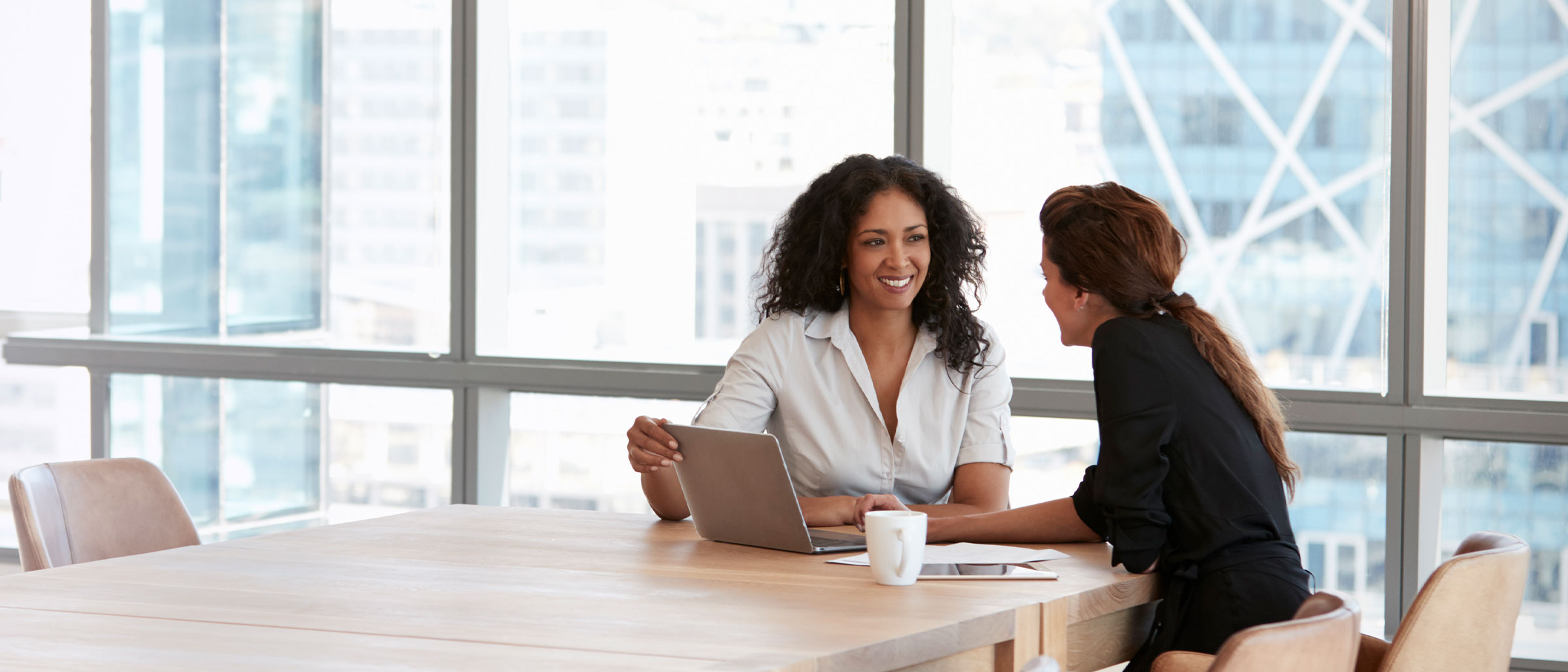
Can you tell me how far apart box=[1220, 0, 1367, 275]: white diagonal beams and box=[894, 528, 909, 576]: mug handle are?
208 centimetres

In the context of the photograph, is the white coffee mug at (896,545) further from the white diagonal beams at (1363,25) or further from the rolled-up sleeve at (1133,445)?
the white diagonal beams at (1363,25)

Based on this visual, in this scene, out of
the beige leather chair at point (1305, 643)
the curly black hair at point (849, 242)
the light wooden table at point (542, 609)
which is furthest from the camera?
the curly black hair at point (849, 242)

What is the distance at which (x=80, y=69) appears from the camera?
4535 mm

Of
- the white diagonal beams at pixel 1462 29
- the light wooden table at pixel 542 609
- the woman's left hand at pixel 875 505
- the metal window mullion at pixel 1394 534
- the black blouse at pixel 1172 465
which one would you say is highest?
the white diagonal beams at pixel 1462 29

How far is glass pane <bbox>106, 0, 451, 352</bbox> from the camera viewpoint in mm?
4160

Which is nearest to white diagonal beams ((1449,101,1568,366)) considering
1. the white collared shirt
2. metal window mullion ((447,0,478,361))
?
the white collared shirt

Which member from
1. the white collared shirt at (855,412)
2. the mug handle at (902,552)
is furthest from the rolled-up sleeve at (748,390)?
the mug handle at (902,552)

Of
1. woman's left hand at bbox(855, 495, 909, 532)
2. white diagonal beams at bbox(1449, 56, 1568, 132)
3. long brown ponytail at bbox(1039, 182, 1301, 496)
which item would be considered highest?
white diagonal beams at bbox(1449, 56, 1568, 132)

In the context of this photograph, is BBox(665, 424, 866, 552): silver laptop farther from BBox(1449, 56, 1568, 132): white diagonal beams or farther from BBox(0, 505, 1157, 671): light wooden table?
BBox(1449, 56, 1568, 132): white diagonal beams

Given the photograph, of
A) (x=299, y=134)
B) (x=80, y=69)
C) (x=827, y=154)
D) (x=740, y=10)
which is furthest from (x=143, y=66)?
(x=827, y=154)

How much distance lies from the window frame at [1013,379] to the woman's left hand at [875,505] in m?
1.51

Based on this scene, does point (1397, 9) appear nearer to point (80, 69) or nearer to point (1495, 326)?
point (1495, 326)

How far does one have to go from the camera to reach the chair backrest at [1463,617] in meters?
1.51

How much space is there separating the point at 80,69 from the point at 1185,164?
11.2 feet
